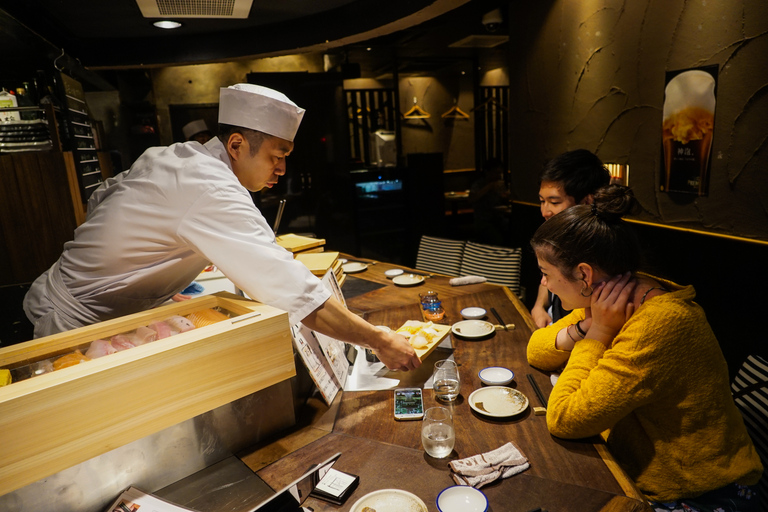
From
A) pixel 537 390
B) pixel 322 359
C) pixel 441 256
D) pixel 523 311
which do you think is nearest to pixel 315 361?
pixel 322 359

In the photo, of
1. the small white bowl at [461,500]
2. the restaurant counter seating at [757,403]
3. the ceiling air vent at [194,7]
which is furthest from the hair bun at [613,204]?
the ceiling air vent at [194,7]

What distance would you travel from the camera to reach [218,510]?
1.08 m

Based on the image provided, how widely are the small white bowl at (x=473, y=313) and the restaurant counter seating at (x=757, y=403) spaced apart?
1.00 m

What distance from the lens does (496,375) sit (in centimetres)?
164

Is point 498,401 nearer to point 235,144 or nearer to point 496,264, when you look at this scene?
point 235,144

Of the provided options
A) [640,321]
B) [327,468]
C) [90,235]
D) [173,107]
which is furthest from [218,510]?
[173,107]

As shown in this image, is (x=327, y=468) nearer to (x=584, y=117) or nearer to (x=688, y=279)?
(x=688, y=279)

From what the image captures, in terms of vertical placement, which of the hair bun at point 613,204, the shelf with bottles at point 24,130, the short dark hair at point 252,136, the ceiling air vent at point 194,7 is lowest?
the hair bun at point 613,204

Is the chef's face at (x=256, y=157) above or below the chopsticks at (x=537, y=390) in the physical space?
above

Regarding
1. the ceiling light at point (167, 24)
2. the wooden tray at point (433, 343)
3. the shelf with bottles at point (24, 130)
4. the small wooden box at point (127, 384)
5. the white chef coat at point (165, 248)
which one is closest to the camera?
the small wooden box at point (127, 384)

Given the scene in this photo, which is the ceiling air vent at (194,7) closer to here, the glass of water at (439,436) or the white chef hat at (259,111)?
the white chef hat at (259,111)

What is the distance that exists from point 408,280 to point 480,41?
568 cm

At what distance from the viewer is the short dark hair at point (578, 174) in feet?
6.86

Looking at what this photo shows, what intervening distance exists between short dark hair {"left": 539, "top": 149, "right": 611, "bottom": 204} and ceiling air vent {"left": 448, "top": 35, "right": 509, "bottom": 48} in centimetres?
535
